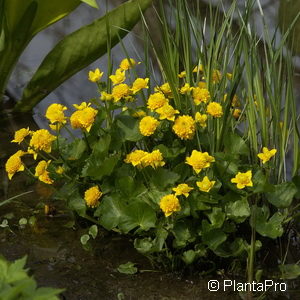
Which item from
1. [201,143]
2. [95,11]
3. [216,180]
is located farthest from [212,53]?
[95,11]

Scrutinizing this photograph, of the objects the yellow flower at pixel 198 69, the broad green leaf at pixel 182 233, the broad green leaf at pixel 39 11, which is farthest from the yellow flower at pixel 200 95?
the broad green leaf at pixel 39 11

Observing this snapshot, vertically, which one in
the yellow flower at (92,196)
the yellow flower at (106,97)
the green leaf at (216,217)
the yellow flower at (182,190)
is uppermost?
the yellow flower at (106,97)

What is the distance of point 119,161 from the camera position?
6.92 feet

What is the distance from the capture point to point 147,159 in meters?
1.89

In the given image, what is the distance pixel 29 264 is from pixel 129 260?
301mm

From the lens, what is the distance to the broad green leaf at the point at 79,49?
108 inches

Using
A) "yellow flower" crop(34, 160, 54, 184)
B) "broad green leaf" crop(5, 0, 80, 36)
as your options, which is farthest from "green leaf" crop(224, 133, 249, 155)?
"broad green leaf" crop(5, 0, 80, 36)

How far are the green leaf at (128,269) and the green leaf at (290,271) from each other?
0.42 meters

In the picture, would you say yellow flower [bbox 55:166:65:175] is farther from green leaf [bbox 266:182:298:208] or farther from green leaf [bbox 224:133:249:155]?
green leaf [bbox 266:182:298:208]

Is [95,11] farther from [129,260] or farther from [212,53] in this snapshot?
[129,260]

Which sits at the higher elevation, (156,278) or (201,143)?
(201,143)

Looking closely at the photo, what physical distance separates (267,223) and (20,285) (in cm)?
90

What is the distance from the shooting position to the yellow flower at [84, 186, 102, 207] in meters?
2.03

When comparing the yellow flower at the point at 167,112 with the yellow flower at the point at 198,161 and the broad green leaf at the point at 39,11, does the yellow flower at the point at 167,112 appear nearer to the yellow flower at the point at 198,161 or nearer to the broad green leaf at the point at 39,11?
the yellow flower at the point at 198,161
